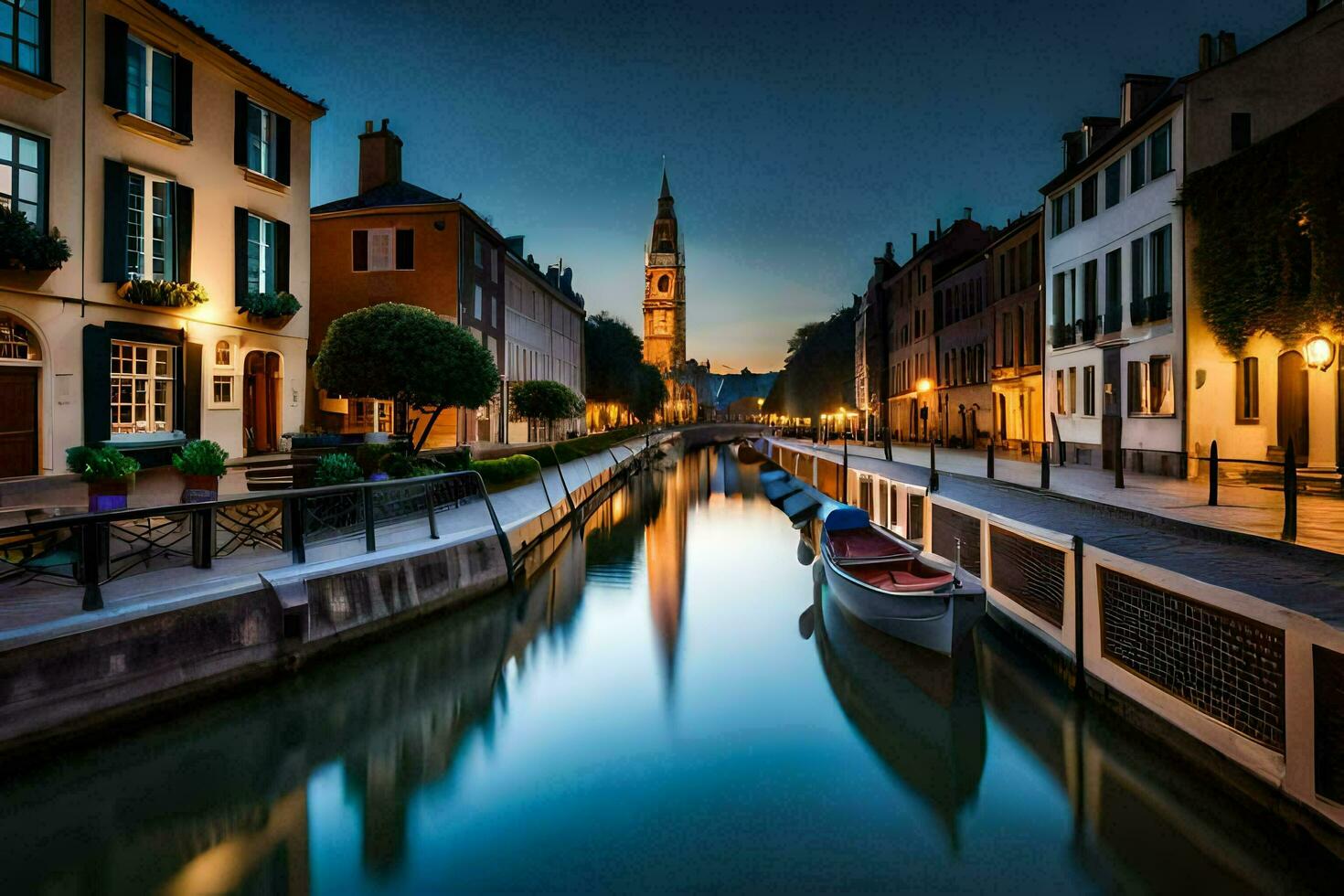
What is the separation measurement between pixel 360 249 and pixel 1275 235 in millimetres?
29268

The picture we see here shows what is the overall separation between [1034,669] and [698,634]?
5.50 m

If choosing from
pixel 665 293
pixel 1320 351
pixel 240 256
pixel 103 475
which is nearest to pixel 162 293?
pixel 240 256

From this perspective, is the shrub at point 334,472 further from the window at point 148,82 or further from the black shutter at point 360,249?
the black shutter at point 360,249

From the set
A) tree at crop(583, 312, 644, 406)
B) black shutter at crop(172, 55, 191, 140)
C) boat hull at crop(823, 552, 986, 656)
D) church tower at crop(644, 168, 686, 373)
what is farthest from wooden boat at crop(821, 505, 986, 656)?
church tower at crop(644, 168, 686, 373)

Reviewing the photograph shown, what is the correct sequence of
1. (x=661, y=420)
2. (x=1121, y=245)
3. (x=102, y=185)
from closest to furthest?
(x=102, y=185) → (x=1121, y=245) → (x=661, y=420)

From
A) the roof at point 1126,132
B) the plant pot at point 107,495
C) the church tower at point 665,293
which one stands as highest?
the church tower at point 665,293

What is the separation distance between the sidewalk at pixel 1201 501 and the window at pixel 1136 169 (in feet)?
26.0

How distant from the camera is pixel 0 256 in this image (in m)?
12.2

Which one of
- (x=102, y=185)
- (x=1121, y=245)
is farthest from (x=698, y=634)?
(x=1121, y=245)

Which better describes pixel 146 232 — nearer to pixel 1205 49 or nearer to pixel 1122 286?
pixel 1122 286

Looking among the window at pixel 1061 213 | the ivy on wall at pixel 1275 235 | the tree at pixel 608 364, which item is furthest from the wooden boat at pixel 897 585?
the tree at pixel 608 364

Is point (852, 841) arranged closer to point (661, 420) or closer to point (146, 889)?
point (146, 889)

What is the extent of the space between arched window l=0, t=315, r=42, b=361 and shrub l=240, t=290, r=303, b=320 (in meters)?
4.99

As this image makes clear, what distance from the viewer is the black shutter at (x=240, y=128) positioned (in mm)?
17859
